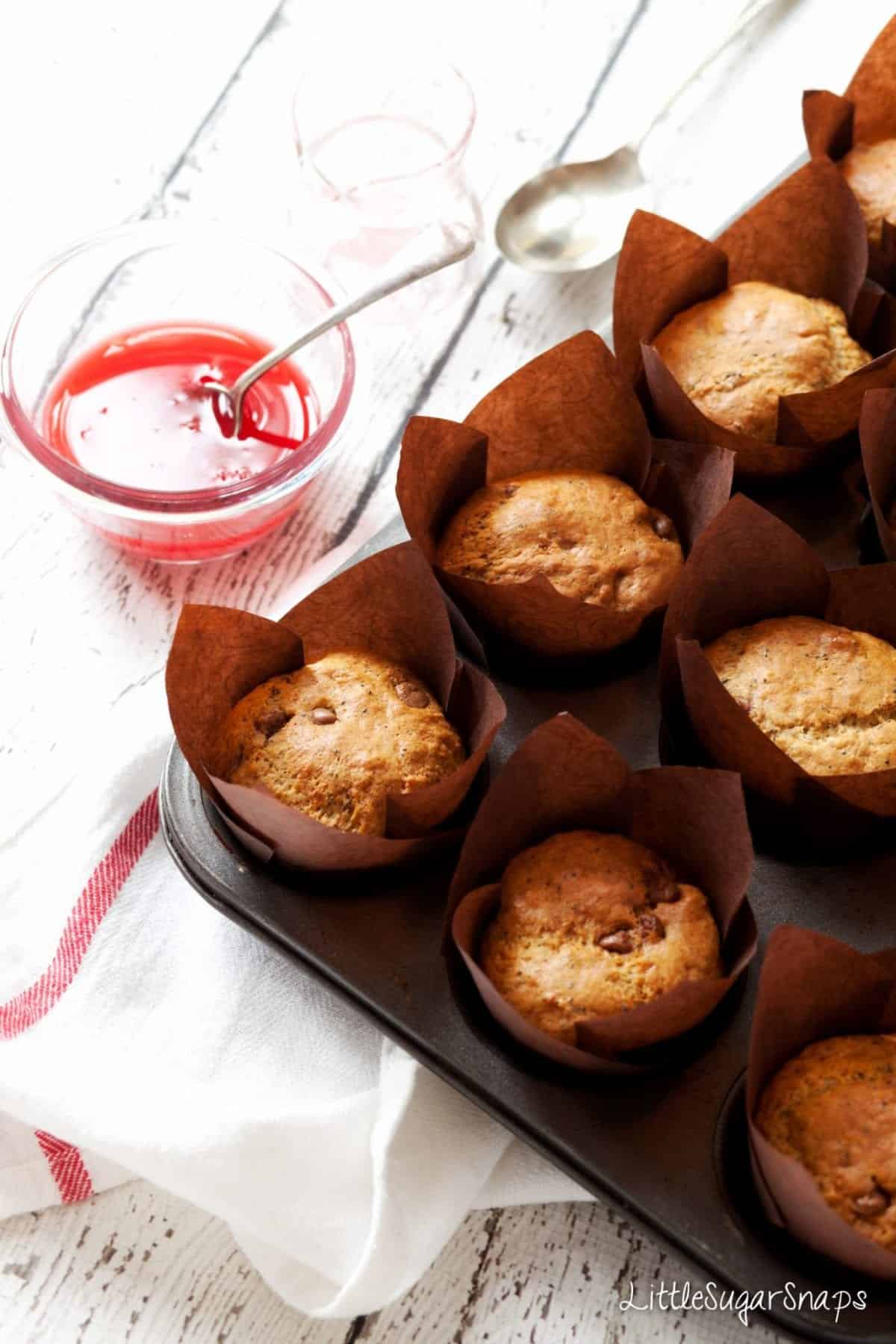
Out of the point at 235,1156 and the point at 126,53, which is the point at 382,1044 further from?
the point at 126,53

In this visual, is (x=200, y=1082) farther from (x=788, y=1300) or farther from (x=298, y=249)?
(x=298, y=249)

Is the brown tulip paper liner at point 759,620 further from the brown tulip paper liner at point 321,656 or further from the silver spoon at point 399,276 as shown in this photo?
the silver spoon at point 399,276

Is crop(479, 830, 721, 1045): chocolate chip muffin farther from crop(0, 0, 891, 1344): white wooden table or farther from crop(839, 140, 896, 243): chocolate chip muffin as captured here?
crop(839, 140, 896, 243): chocolate chip muffin

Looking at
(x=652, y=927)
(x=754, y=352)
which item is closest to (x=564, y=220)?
(x=754, y=352)

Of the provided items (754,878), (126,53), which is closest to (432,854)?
(754,878)

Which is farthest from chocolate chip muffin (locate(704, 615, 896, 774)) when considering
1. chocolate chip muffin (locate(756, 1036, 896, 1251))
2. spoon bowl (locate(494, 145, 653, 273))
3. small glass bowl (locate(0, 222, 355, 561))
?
spoon bowl (locate(494, 145, 653, 273))

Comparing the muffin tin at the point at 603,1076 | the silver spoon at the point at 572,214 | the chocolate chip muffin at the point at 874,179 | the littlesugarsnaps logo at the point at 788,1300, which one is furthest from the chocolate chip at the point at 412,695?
the chocolate chip muffin at the point at 874,179
